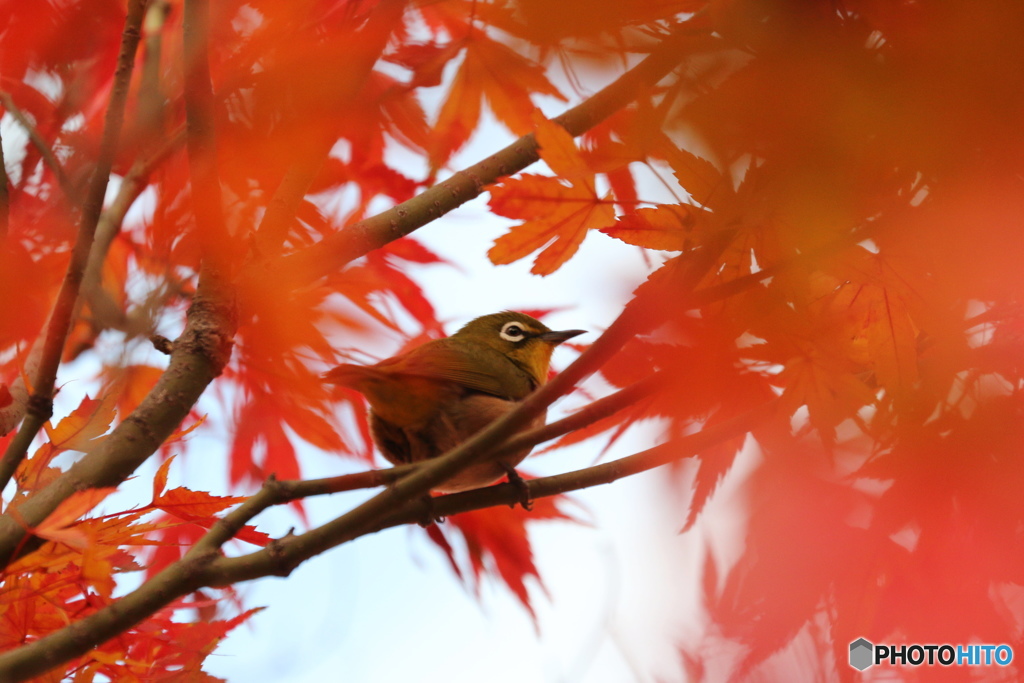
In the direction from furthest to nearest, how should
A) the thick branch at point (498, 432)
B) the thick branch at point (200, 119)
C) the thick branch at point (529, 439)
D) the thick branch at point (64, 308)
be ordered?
the thick branch at point (200, 119) < the thick branch at point (64, 308) < the thick branch at point (529, 439) < the thick branch at point (498, 432)

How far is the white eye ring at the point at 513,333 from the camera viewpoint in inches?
106

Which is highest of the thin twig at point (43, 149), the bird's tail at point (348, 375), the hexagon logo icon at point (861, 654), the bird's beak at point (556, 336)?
the thin twig at point (43, 149)

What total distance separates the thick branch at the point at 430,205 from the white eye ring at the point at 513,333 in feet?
2.60

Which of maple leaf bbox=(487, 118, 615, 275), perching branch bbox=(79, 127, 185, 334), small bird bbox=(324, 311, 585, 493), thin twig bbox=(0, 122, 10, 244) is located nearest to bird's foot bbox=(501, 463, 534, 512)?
small bird bbox=(324, 311, 585, 493)

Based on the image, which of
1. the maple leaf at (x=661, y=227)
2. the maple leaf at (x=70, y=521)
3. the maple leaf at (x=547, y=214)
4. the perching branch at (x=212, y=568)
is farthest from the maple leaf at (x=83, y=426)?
the maple leaf at (x=661, y=227)

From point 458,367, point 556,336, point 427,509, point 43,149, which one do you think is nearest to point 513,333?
point 556,336

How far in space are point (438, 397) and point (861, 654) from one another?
1140mm

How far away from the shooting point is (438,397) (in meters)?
2.11

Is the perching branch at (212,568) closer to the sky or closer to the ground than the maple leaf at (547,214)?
closer to the ground

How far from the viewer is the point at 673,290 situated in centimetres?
108

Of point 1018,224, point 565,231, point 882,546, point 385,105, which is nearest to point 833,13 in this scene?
point 1018,224

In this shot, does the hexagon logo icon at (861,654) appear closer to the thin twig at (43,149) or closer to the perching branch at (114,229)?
the perching branch at (114,229)

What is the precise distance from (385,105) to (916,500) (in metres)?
1.60

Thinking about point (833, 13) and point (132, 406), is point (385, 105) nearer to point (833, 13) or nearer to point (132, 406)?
point (132, 406)
